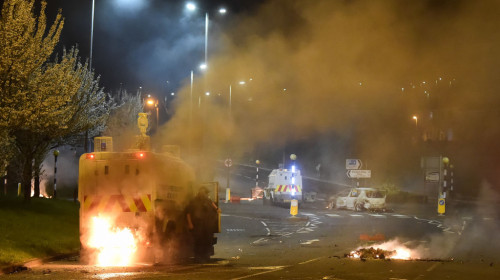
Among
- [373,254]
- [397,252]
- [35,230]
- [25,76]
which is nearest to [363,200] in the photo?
[397,252]

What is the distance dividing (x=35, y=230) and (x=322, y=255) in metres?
7.76

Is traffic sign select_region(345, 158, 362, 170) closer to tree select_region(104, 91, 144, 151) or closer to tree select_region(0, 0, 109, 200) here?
tree select_region(104, 91, 144, 151)

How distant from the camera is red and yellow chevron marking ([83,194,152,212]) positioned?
43.7 ft

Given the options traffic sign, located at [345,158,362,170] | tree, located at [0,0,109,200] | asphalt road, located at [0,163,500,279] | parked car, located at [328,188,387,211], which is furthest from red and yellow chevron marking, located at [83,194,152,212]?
traffic sign, located at [345,158,362,170]

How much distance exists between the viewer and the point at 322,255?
51.2ft

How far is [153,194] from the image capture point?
43.7 feet

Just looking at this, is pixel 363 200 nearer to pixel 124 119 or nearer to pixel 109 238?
pixel 124 119

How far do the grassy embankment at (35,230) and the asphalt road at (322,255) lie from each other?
2.72 feet

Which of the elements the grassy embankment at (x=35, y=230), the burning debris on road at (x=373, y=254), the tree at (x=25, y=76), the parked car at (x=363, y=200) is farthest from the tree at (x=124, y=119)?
the burning debris on road at (x=373, y=254)

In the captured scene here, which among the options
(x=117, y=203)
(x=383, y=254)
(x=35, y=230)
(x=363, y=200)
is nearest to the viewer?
(x=117, y=203)

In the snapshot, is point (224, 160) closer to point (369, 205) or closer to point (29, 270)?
point (369, 205)

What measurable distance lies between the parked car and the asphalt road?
7.63 meters

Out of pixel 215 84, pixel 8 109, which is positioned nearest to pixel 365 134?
pixel 215 84

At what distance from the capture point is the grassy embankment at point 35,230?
14344 millimetres
